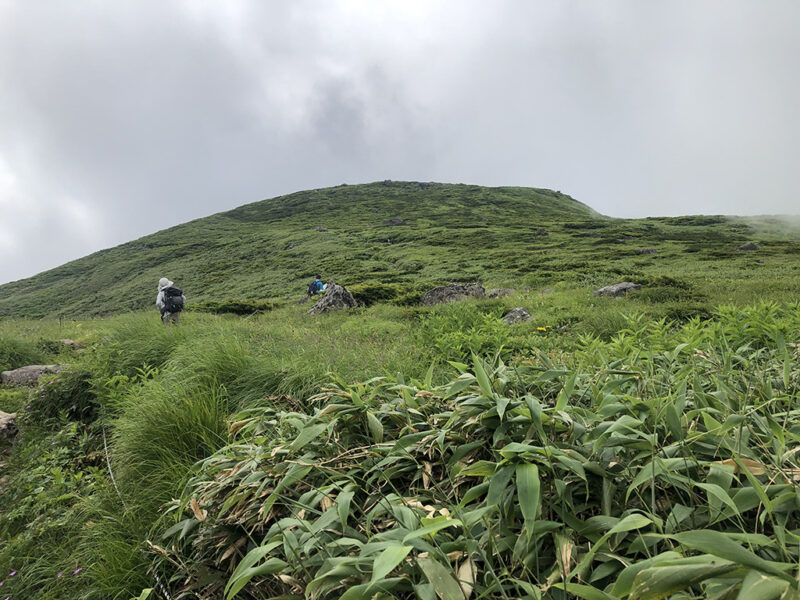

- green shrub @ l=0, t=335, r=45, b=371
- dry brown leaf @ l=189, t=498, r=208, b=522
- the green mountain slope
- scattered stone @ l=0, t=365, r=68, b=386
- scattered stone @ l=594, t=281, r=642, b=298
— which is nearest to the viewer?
dry brown leaf @ l=189, t=498, r=208, b=522

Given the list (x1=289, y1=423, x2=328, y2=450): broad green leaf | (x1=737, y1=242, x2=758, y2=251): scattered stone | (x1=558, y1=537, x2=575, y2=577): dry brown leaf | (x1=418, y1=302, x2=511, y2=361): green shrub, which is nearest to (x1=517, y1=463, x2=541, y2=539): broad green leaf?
(x1=558, y1=537, x2=575, y2=577): dry brown leaf

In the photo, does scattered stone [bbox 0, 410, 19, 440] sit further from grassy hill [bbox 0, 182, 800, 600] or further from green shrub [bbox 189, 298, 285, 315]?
green shrub [bbox 189, 298, 285, 315]

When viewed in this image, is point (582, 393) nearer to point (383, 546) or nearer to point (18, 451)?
point (383, 546)

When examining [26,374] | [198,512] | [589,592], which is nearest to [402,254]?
[26,374]

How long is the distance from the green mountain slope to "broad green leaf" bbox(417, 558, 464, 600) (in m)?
19.8

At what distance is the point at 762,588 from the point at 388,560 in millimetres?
922

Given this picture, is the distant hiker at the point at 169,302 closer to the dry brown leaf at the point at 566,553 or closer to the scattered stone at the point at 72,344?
the scattered stone at the point at 72,344

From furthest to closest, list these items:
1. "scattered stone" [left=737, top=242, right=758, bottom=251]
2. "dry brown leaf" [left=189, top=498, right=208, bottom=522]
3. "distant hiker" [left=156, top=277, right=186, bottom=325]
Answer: "scattered stone" [left=737, top=242, right=758, bottom=251] < "distant hiker" [left=156, top=277, right=186, bottom=325] < "dry brown leaf" [left=189, top=498, right=208, bottom=522]

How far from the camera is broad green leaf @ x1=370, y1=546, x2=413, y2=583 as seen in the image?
1113 mm

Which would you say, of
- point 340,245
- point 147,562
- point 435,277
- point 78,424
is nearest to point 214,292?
point 340,245

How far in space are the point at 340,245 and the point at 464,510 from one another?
2533 inches

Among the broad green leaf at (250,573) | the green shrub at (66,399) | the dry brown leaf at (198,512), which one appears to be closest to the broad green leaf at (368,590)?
the broad green leaf at (250,573)

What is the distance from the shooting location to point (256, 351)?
6062 mm

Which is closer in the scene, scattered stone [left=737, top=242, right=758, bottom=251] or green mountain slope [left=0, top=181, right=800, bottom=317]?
green mountain slope [left=0, top=181, right=800, bottom=317]
